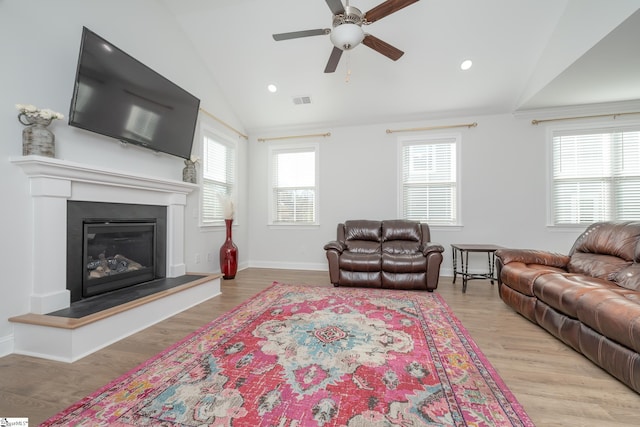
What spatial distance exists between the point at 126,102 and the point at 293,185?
9.96 feet

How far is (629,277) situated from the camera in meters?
2.26

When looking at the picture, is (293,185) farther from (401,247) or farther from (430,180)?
(430,180)

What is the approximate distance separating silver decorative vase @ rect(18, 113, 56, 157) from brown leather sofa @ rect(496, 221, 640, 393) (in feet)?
13.3

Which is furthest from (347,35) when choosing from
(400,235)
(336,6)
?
(400,235)

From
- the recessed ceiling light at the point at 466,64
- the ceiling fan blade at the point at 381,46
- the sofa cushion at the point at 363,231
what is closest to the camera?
the ceiling fan blade at the point at 381,46

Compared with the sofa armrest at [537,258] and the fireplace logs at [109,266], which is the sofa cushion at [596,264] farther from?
the fireplace logs at [109,266]

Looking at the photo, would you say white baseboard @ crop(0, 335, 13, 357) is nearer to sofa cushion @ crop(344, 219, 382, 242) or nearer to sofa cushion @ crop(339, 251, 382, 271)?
sofa cushion @ crop(339, 251, 382, 271)

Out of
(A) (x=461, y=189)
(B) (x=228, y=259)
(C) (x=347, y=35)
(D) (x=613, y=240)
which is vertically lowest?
(B) (x=228, y=259)

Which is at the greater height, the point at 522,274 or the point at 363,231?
the point at 363,231

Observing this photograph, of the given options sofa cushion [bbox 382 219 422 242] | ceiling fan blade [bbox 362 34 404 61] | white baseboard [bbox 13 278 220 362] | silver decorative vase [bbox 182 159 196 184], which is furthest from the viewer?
sofa cushion [bbox 382 219 422 242]

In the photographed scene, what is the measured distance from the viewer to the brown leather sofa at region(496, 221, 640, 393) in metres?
1.58

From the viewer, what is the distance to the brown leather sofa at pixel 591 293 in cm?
158

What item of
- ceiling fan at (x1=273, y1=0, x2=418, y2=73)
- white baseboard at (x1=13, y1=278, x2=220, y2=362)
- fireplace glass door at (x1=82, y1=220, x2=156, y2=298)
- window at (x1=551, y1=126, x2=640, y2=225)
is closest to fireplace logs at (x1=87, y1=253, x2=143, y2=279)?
fireplace glass door at (x1=82, y1=220, x2=156, y2=298)

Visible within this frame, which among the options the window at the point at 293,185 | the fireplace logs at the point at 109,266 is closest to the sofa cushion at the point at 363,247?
the window at the point at 293,185
